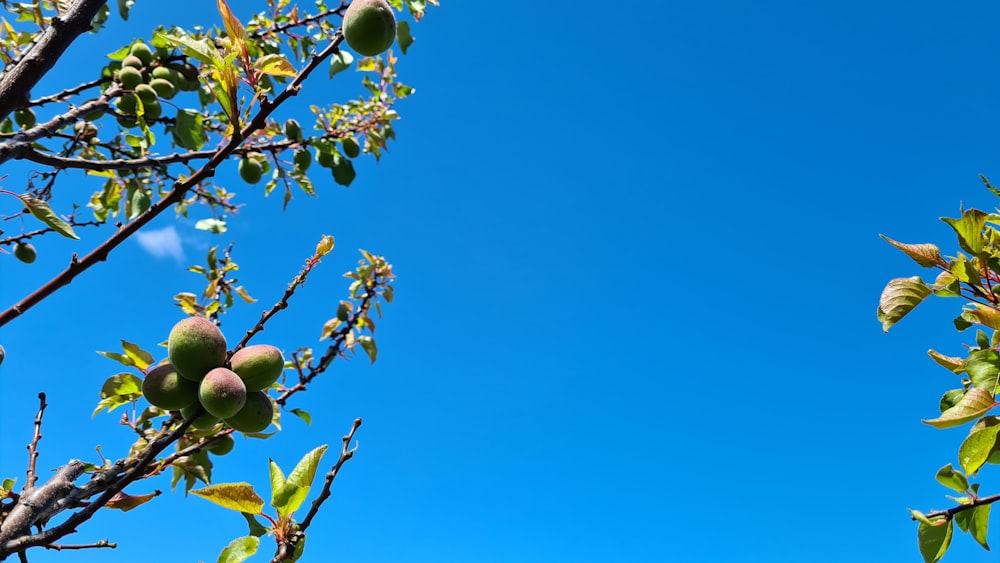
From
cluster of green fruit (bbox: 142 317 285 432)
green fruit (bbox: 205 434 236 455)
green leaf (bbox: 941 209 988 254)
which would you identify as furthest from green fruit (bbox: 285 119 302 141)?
green leaf (bbox: 941 209 988 254)

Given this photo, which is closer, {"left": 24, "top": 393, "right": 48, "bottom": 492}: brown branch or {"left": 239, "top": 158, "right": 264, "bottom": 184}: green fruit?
{"left": 24, "top": 393, "right": 48, "bottom": 492}: brown branch

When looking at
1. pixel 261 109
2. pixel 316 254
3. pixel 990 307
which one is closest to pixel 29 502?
pixel 316 254

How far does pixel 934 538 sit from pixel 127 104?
439 centimetres

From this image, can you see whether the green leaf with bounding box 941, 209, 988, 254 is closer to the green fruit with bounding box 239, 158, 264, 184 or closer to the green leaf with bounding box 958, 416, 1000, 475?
the green leaf with bounding box 958, 416, 1000, 475

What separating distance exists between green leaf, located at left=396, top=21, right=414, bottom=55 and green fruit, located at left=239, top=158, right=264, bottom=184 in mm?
1579

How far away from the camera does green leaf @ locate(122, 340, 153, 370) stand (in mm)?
2387

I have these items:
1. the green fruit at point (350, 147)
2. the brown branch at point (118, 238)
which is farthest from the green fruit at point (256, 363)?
the green fruit at point (350, 147)

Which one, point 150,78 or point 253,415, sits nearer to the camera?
point 253,415

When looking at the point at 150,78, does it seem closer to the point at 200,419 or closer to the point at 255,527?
the point at 200,419

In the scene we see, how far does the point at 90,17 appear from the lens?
77.5 inches

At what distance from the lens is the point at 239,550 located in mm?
1562

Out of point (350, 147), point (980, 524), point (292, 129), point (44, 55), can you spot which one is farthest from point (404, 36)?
point (980, 524)

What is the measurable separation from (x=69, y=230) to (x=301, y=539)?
4.15ft

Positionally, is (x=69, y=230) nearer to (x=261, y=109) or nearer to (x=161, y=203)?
(x=161, y=203)
